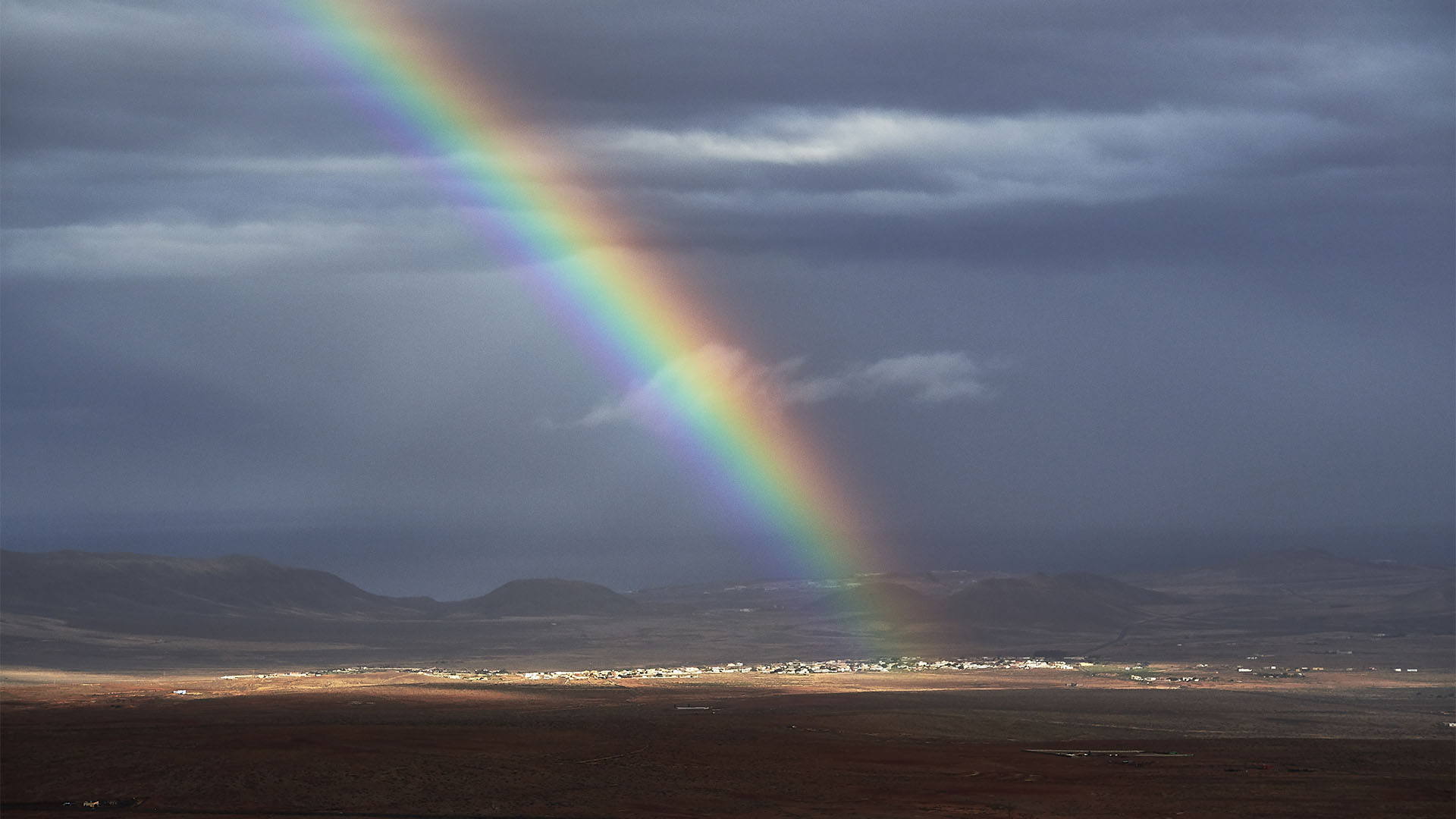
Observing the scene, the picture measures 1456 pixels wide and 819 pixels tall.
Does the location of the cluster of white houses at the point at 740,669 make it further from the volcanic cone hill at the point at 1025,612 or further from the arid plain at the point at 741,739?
the volcanic cone hill at the point at 1025,612

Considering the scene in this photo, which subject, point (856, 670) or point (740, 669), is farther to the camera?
point (740, 669)

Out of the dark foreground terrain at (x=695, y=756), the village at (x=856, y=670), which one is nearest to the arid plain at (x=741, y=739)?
the dark foreground terrain at (x=695, y=756)

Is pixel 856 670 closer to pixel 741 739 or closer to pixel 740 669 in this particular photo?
pixel 740 669

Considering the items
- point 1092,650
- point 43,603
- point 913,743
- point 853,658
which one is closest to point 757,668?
point 853,658

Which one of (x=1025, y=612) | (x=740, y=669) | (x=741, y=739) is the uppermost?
(x=1025, y=612)

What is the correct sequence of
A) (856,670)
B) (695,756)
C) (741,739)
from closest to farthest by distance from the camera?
(695,756) < (741,739) < (856,670)

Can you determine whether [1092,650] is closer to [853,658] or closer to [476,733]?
[853,658]

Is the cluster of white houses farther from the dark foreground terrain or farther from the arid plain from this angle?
the dark foreground terrain

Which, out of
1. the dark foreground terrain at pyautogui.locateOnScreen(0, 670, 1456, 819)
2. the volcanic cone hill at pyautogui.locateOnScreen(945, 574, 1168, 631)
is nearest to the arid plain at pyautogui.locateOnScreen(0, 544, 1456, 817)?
the dark foreground terrain at pyautogui.locateOnScreen(0, 670, 1456, 819)

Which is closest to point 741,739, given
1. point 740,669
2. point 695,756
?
point 695,756
